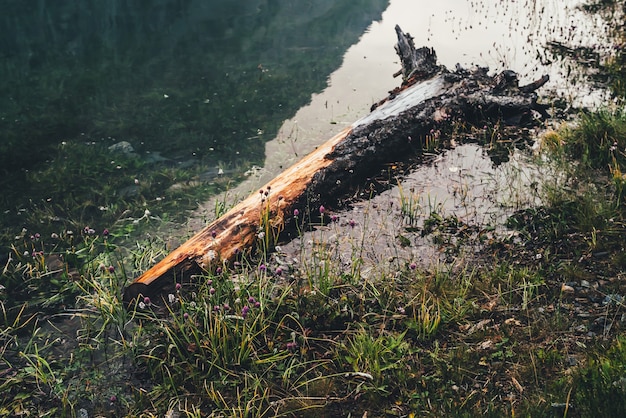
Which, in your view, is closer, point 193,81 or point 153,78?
point 193,81

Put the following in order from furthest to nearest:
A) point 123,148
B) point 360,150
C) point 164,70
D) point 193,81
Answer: point 164,70
point 193,81
point 123,148
point 360,150

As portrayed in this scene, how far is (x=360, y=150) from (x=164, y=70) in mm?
7522

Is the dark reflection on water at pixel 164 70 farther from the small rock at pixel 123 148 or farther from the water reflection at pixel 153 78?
the small rock at pixel 123 148

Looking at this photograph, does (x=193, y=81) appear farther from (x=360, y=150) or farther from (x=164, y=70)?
(x=360, y=150)

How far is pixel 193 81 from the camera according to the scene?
13.1 meters

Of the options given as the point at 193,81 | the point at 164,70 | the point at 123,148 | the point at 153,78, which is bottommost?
the point at 123,148

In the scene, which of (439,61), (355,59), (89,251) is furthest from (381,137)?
(355,59)

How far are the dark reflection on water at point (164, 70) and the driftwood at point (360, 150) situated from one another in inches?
87.3

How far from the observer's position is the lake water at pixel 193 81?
8836 mm

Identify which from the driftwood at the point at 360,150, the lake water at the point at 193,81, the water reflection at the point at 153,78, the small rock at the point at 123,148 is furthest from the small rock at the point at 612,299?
the small rock at the point at 123,148

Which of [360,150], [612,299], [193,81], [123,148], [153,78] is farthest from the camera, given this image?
[153,78]

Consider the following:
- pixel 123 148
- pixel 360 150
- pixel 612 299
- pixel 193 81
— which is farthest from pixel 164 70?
pixel 612 299

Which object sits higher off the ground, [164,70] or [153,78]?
[164,70]

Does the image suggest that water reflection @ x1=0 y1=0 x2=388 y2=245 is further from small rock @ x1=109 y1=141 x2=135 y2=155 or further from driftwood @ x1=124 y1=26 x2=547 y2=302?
driftwood @ x1=124 y1=26 x2=547 y2=302
